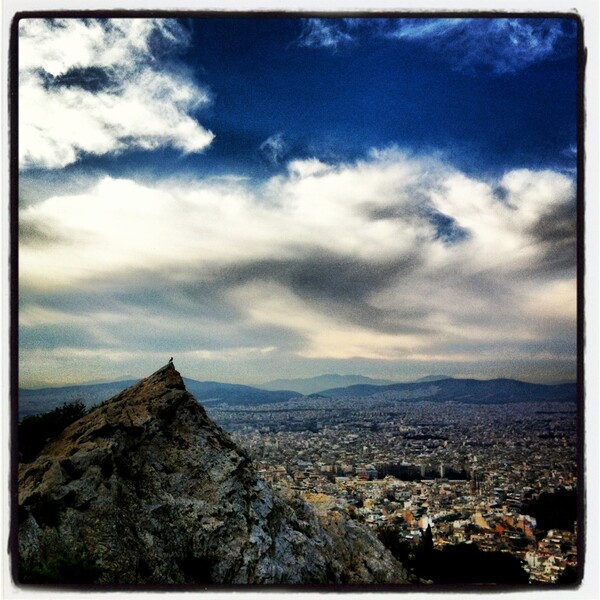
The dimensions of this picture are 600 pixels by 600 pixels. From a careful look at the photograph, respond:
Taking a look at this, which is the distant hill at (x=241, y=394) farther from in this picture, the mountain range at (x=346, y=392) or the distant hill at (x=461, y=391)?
the distant hill at (x=461, y=391)

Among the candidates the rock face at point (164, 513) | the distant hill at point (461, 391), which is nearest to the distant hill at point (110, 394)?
the rock face at point (164, 513)

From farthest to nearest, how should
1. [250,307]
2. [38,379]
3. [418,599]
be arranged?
[250,307] < [38,379] < [418,599]

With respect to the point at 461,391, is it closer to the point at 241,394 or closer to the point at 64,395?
the point at 241,394

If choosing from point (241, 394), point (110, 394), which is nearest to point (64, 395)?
point (110, 394)

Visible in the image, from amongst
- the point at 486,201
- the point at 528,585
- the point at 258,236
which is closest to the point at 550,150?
the point at 486,201

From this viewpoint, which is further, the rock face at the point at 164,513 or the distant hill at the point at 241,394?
the distant hill at the point at 241,394
